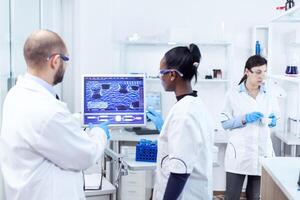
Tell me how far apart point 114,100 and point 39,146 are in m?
1.17

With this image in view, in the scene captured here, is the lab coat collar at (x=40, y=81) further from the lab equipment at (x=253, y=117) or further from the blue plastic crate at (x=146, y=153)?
the lab equipment at (x=253, y=117)

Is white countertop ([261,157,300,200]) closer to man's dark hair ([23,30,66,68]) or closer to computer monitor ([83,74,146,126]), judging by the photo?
computer monitor ([83,74,146,126])

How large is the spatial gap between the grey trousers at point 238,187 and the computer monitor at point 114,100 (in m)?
0.83

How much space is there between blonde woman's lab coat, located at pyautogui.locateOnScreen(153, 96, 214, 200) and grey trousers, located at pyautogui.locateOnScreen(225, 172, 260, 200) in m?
1.18

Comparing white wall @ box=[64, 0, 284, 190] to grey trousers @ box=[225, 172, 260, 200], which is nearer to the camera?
grey trousers @ box=[225, 172, 260, 200]

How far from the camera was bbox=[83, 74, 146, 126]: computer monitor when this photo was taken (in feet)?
8.46

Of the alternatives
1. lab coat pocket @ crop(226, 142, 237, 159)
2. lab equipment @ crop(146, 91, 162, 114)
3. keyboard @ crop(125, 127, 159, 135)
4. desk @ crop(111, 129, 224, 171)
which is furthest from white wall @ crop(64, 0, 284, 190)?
lab coat pocket @ crop(226, 142, 237, 159)

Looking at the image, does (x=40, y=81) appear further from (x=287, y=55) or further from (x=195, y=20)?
(x=287, y=55)

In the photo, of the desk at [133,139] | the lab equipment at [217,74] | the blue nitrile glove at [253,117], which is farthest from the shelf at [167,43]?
the blue nitrile glove at [253,117]

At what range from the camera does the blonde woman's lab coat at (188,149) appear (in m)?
1.60

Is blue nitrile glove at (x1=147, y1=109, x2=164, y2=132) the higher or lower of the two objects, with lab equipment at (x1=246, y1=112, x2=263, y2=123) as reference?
higher

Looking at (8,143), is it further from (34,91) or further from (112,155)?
(112,155)

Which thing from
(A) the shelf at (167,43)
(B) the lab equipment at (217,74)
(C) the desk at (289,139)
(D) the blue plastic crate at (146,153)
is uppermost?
(A) the shelf at (167,43)

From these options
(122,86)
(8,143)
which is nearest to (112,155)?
(122,86)
